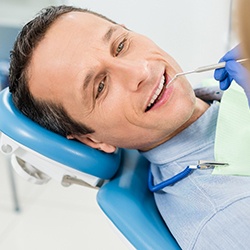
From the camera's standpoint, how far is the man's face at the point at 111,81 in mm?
1034

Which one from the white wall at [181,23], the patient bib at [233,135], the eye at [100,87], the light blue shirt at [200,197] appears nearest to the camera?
the light blue shirt at [200,197]

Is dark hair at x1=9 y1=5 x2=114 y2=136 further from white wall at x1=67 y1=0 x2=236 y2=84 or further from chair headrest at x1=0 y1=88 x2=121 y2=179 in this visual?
white wall at x1=67 y1=0 x2=236 y2=84

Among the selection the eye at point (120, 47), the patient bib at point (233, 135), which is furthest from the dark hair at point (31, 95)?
the patient bib at point (233, 135)

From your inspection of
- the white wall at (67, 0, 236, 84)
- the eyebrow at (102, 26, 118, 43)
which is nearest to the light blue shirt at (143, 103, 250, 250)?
the eyebrow at (102, 26, 118, 43)

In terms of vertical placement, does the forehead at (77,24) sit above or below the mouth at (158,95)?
above

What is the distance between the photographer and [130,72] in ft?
3.37

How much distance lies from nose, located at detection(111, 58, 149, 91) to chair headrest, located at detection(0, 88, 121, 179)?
0.73 feet

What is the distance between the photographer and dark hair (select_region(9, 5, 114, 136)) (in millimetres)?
1136

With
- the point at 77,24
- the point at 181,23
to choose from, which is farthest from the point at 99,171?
the point at 181,23

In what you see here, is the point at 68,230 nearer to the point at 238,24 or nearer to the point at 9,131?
the point at 9,131

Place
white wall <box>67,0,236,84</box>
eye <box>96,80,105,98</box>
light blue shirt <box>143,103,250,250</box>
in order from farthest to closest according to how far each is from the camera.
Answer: white wall <box>67,0,236,84</box>, eye <box>96,80,105,98</box>, light blue shirt <box>143,103,250,250</box>

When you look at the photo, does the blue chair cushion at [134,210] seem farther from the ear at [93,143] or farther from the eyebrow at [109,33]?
the eyebrow at [109,33]

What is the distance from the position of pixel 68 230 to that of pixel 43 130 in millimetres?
1113

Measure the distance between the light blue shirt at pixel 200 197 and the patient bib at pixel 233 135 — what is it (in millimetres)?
37
